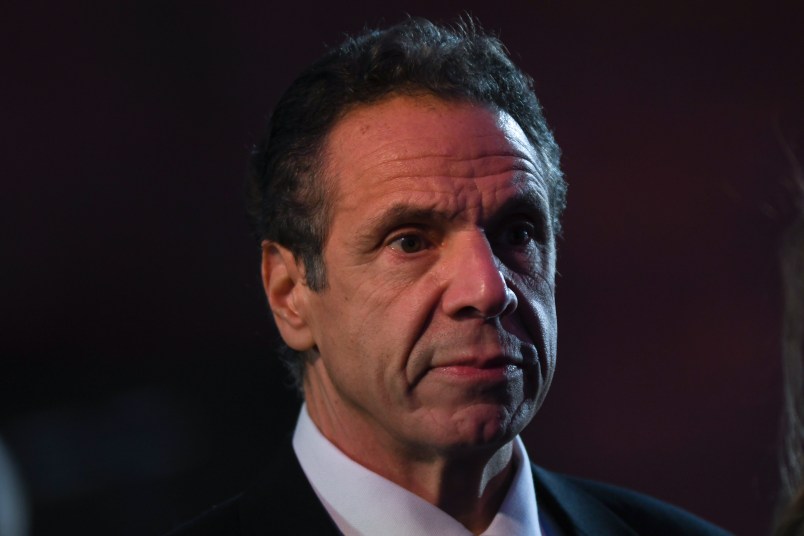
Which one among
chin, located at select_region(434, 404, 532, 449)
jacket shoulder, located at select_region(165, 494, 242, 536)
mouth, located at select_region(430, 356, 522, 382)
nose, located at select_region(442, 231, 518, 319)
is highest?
nose, located at select_region(442, 231, 518, 319)

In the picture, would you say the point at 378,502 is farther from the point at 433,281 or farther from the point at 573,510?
the point at 573,510

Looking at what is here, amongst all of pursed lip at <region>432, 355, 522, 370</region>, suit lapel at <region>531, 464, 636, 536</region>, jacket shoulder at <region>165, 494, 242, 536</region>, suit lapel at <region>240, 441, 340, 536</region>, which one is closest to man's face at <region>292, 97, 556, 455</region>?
pursed lip at <region>432, 355, 522, 370</region>

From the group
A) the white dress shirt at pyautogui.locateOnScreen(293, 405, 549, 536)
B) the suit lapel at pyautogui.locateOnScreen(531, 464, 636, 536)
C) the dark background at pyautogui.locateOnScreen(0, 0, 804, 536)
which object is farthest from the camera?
the dark background at pyautogui.locateOnScreen(0, 0, 804, 536)

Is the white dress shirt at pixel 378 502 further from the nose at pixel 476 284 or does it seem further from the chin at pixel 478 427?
the nose at pixel 476 284

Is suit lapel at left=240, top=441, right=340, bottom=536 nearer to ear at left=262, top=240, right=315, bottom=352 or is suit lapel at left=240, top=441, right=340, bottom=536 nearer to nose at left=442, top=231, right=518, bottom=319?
ear at left=262, top=240, right=315, bottom=352

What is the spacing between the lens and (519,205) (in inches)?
86.1

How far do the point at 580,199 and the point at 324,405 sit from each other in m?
1.91

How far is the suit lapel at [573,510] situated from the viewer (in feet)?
8.02

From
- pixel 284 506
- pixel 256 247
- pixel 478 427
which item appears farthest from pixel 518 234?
pixel 256 247

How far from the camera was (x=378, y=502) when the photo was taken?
215 cm

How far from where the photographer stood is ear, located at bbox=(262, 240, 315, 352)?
2.30 m

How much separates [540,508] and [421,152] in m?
0.81

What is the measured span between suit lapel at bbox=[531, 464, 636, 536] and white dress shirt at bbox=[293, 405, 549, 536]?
0.15m

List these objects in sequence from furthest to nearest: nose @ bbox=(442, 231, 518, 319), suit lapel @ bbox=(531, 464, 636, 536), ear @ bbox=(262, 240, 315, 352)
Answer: suit lapel @ bbox=(531, 464, 636, 536) → ear @ bbox=(262, 240, 315, 352) → nose @ bbox=(442, 231, 518, 319)
